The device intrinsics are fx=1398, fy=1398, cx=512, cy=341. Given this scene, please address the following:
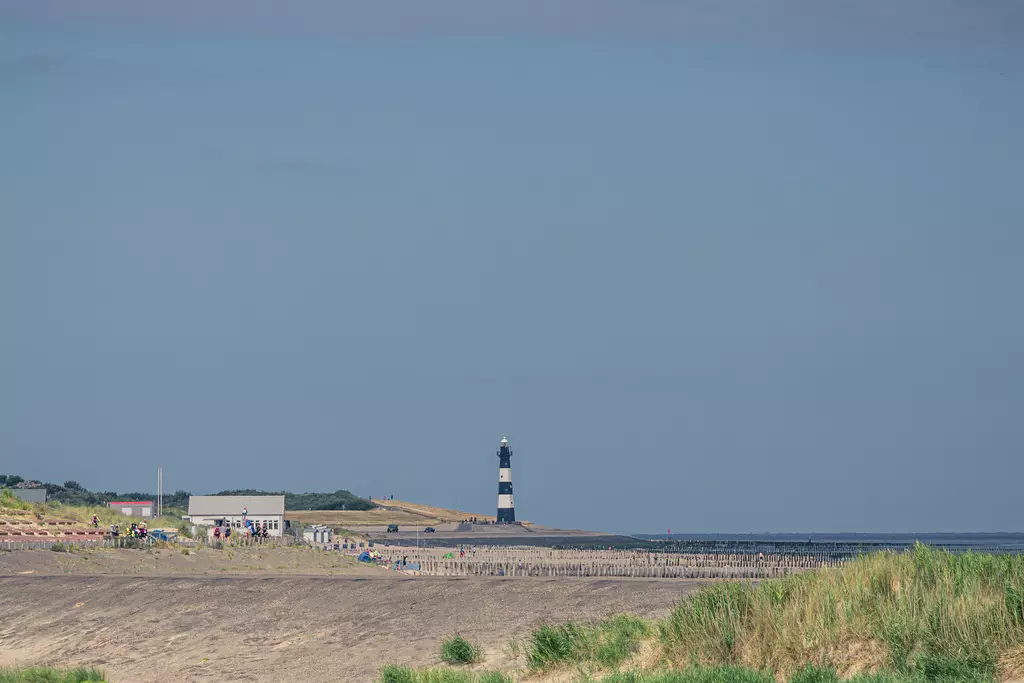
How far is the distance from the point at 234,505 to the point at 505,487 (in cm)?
8201

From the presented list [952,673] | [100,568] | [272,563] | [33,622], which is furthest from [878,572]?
[272,563]

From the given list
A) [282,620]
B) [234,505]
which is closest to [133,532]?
[282,620]

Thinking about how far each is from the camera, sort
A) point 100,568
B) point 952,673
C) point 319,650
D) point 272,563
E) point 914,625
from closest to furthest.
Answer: point 952,673
point 914,625
point 319,650
point 100,568
point 272,563

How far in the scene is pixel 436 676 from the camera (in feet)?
71.8

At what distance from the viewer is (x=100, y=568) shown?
50.8m

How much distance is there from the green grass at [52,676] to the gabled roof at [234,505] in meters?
85.9

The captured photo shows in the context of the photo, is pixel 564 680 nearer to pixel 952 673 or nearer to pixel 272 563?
pixel 952 673

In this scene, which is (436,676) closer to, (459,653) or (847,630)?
(459,653)

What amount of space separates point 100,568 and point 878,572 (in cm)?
3677

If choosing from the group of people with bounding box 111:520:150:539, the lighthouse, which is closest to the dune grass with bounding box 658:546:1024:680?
the group of people with bounding box 111:520:150:539

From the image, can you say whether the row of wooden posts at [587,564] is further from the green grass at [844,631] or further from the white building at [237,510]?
the green grass at [844,631]

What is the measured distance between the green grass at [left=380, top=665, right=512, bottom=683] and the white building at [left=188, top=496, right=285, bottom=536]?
8813 cm

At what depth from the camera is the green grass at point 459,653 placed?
24.5m

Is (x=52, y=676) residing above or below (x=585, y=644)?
below
